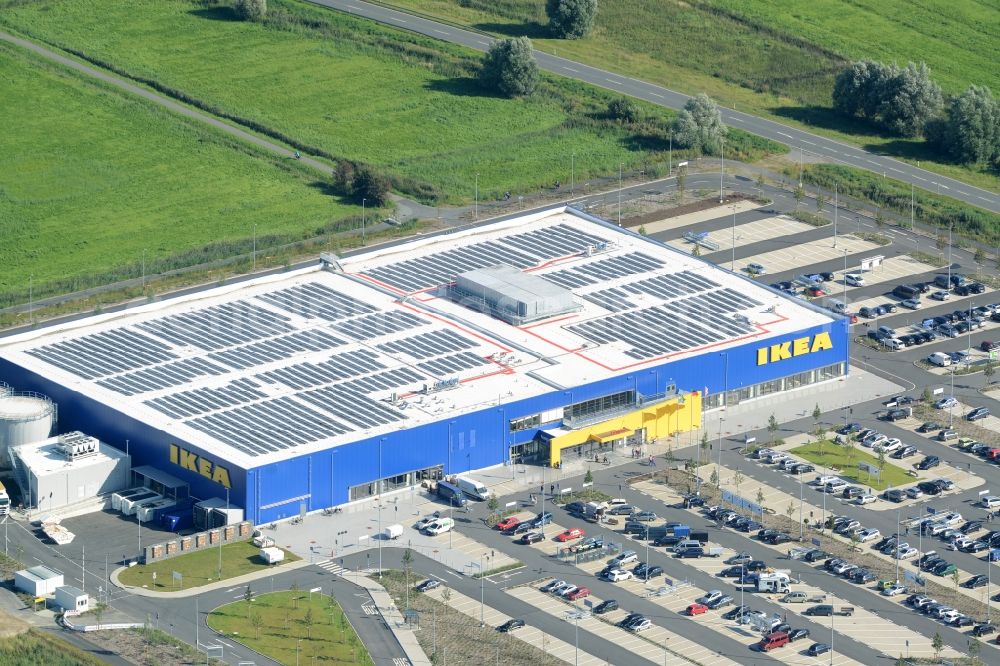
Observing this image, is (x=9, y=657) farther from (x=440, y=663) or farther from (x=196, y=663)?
(x=440, y=663)

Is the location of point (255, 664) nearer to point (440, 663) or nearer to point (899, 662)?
point (440, 663)

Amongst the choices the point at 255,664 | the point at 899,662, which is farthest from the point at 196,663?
the point at 899,662

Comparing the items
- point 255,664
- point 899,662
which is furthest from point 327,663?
point 899,662

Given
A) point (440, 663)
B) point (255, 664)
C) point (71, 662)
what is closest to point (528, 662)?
point (440, 663)

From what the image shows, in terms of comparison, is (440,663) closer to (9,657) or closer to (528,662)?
(528,662)

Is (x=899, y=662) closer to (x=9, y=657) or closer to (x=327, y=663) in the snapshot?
(x=327, y=663)

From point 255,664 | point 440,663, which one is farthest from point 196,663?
point 440,663
